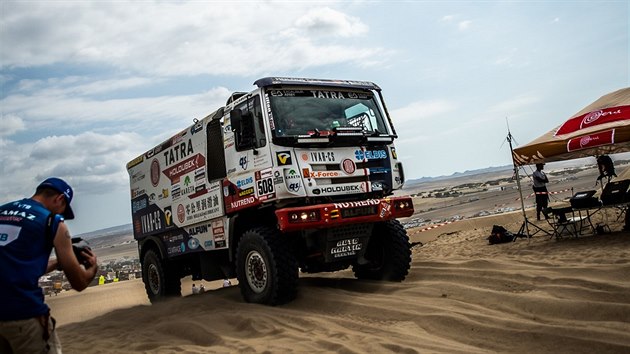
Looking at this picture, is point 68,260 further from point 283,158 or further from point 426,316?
point 283,158

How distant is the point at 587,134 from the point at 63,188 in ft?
33.1

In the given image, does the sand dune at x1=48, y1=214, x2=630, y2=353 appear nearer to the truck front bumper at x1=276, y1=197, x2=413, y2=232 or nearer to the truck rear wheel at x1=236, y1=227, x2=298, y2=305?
the truck rear wheel at x1=236, y1=227, x2=298, y2=305

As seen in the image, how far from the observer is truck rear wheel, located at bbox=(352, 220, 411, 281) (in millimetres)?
8570

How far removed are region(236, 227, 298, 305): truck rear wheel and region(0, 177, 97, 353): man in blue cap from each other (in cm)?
411

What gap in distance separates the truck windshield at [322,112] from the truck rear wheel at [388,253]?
159 centimetres

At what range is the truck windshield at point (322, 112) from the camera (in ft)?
25.8

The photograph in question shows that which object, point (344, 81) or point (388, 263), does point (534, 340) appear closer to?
point (388, 263)

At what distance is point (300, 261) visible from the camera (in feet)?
27.5

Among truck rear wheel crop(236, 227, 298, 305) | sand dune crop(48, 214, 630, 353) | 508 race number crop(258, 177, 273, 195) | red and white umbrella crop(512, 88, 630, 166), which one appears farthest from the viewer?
red and white umbrella crop(512, 88, 630, 166)

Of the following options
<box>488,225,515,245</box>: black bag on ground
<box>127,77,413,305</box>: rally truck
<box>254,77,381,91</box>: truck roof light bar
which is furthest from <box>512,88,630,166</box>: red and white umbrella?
<box>254,77,381,91</box>: truck roof light bar

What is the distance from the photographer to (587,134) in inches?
424

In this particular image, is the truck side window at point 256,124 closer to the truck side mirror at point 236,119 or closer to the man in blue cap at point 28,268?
the truck side mirror at point 236,119

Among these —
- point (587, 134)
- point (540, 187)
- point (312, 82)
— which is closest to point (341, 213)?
point (312, 82)

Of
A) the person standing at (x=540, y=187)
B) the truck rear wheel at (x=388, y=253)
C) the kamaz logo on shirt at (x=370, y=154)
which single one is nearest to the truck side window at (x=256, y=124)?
the kamaz logo on shirt at (x=370, y=154)
